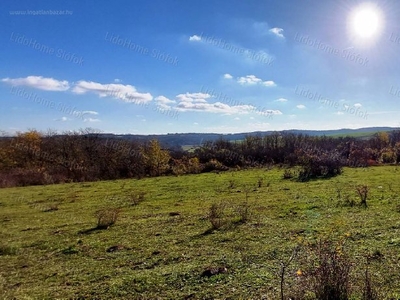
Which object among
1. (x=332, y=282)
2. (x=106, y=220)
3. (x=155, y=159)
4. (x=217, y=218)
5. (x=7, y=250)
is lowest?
(x=7, y=250)

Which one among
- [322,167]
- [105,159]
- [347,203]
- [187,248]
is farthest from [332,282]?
[105,159]

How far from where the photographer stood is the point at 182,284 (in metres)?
7.11

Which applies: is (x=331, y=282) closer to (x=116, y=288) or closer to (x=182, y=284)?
(x=182, y=284)

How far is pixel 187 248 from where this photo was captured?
9.94 metres

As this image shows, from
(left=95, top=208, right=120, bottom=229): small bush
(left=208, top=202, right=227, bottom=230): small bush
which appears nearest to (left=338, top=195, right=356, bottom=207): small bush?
(left=208, top=202, right=227, bottom=230): small bush

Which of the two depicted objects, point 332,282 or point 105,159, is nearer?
point 332,282

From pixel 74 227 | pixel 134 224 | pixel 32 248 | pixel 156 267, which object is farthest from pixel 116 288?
pixel 74 227

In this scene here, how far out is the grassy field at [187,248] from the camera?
6992mm

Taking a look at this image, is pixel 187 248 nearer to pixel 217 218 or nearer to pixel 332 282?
pixel 217 218

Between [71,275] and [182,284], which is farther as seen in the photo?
[71,275]

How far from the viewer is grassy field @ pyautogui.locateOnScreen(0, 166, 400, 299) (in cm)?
699

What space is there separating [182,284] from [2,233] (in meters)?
10.6

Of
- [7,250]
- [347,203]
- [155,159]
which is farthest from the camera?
[155,159]

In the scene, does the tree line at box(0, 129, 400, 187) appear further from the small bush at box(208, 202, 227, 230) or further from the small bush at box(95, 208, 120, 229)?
the small bush at box(95, 208, 120, 229)
